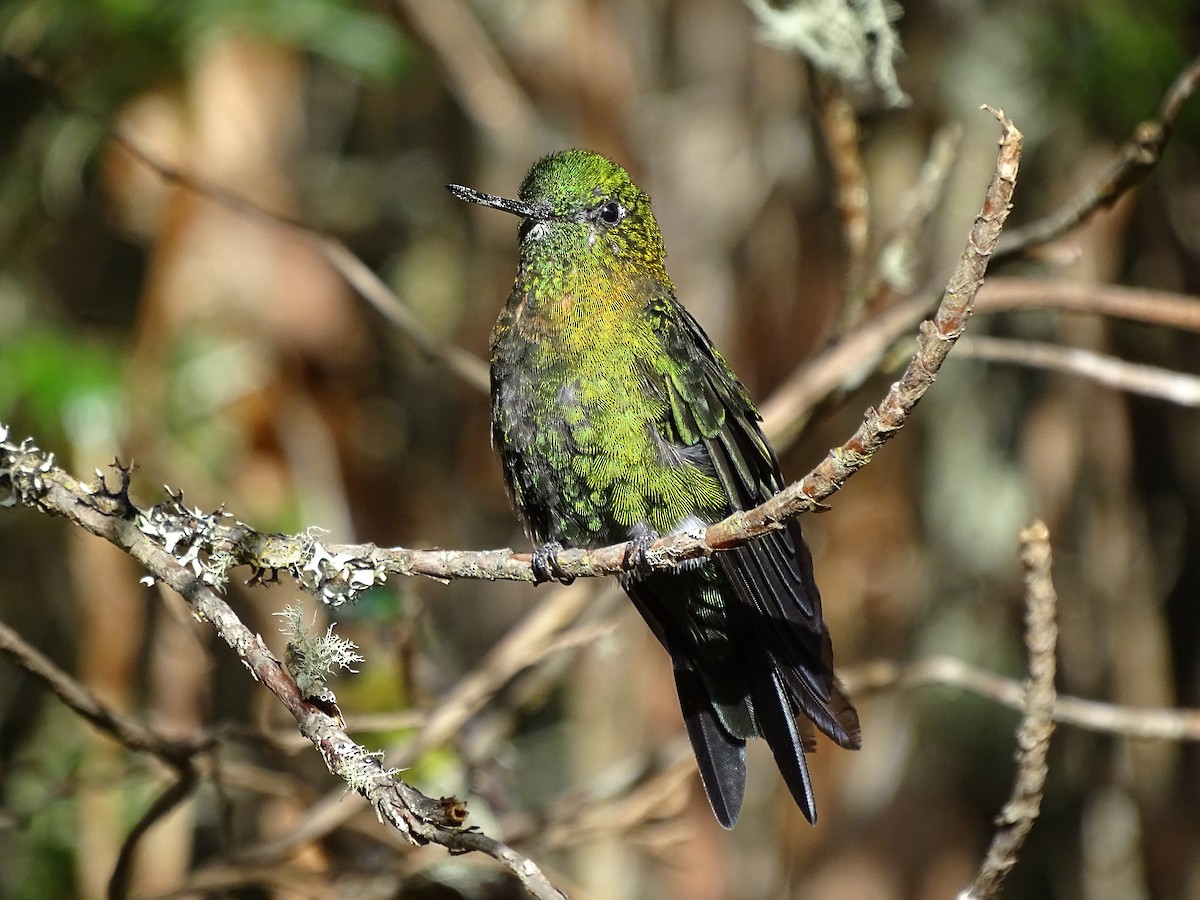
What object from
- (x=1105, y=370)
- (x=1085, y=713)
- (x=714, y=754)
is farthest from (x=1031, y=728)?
(x=1105, y=370)

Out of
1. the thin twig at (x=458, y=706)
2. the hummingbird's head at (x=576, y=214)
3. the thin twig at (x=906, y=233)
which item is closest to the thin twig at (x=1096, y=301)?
the thin twig at (x=906, y=233)

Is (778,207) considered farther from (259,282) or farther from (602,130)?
(259,282)

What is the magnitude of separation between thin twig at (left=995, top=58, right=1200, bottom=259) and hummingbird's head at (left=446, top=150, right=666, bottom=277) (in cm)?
87

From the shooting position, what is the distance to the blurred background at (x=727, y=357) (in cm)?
382

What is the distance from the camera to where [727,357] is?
4.69 metres

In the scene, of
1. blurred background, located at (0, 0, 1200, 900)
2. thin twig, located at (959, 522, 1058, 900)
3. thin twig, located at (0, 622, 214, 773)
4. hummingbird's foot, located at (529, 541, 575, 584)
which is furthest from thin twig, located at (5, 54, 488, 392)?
thin twig, located at (959, 522, 1058, 900)

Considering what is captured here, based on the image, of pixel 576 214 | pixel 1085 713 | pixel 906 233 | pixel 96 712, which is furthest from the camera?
pixel 576 214

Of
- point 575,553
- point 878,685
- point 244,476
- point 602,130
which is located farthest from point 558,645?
point 602,130

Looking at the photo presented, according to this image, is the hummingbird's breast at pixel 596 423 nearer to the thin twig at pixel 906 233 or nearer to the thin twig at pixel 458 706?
the thin twig at pixel 458 706

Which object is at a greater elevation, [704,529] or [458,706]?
[704,529]

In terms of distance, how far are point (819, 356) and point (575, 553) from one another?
91 centimetres

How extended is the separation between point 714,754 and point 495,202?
1.27 m

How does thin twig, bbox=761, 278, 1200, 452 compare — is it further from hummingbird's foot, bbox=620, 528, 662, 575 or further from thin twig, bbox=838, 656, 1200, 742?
hummingbird's foot, bbox=620, 528, 662, 575

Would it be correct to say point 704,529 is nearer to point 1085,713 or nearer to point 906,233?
point 1085,713
